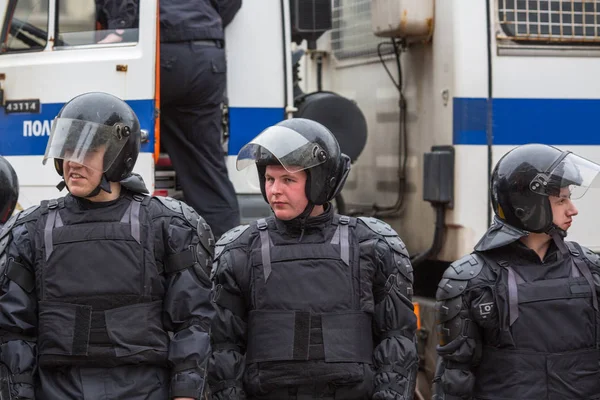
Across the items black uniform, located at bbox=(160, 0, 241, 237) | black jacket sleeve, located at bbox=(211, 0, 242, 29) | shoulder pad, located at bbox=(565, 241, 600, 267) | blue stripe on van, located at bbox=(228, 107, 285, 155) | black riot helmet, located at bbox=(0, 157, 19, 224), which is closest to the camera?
shoulder pad, located at bbox=(565, 241, 600, 267)

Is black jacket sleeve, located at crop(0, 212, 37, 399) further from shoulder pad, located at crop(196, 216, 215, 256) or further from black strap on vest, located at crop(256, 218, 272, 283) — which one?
black strap on vest, located at crop(256, 218, 272, 283)

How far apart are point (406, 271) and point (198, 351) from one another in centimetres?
75

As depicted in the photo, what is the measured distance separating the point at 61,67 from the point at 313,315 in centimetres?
247

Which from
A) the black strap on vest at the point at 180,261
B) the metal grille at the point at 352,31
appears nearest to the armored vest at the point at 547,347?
the black strap on vest at the point at 180,261

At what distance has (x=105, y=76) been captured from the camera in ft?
18.6

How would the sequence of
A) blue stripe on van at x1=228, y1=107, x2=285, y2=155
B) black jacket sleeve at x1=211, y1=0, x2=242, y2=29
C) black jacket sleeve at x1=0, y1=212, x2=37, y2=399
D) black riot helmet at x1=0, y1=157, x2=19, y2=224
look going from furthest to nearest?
1. blue stripe on van at x1=228, y1=107, x2=285, y2=155
2. black jacket sleeve at x1=211, y1=0, x2=242, y2=29
3. black riot helmet at x1=0, y1=157, x2=19, y2=224
4. black jacket sleeve at x1=0, y1=212, x2=37, y2=399

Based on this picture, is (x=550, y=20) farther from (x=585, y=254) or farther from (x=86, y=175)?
(x=86, y=175)

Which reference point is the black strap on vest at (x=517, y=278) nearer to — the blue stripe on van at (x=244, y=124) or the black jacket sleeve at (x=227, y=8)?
the blue stripe on van at (x=244, y=124)

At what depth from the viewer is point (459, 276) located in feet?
13.4

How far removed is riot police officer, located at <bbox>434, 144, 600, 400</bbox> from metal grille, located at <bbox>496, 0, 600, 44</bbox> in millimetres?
2069

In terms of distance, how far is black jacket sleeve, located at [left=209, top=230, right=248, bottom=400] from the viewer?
12.6 ft

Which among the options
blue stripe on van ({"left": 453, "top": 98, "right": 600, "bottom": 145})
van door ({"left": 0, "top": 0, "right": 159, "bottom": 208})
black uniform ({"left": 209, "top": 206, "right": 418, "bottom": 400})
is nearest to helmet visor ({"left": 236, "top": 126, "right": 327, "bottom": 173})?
black uniform ({"left": 209, "top": 206, "right": 418, "bottom": 400})

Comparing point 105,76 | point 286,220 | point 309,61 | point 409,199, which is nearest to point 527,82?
point 409,199

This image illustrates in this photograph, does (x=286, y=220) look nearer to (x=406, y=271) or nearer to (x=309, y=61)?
(x=406, y=271)
